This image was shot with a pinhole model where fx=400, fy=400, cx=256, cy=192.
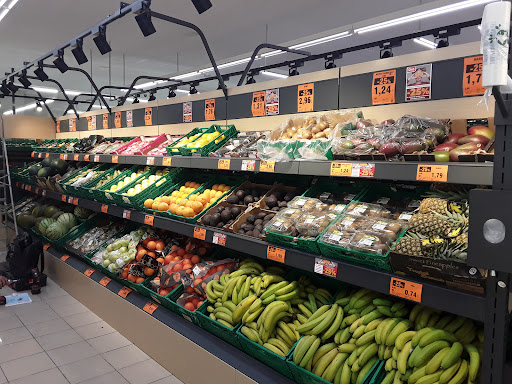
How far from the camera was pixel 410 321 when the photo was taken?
1.91m

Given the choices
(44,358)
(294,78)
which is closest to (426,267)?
(294,78)

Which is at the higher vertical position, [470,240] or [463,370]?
[470,240]

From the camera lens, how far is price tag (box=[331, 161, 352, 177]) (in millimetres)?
1977

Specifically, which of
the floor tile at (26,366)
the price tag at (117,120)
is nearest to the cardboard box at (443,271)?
the floor tile at (26,366)

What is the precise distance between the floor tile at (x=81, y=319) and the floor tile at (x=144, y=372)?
1.06 metres

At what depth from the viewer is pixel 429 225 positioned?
1749mm

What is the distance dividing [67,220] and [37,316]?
160cm

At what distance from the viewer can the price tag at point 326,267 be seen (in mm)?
1969

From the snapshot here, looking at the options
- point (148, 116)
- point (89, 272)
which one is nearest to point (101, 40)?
point (148, 116)

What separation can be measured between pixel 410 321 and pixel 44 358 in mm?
2764

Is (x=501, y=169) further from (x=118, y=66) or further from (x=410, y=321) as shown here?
(x=118, y=66)

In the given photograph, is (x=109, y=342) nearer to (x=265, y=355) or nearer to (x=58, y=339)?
(x=58, y=339)

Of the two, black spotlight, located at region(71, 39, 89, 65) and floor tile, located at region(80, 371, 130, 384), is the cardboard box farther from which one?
black spotlight, located at region(71, 39, 89, 65)

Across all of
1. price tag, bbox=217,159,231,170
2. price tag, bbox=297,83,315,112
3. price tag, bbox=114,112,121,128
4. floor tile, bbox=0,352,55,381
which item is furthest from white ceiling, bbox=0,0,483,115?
floor tile, bbox=0,352,55,381
